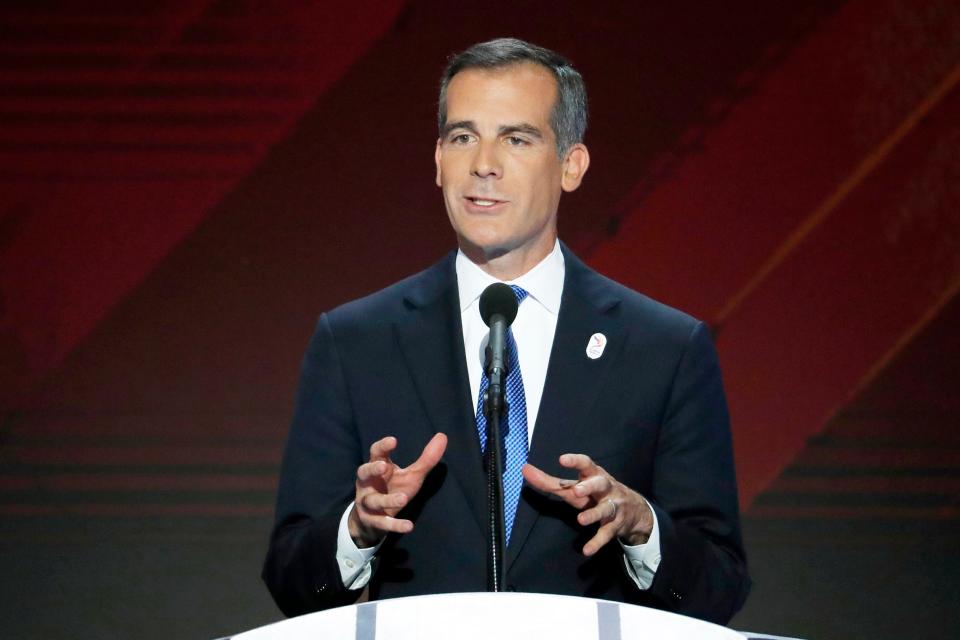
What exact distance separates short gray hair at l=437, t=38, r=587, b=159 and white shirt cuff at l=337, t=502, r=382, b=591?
74 centimetres

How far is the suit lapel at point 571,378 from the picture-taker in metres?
1.95

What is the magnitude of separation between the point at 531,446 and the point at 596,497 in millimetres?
345

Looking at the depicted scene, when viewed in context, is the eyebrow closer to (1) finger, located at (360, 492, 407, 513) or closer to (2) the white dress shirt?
(2) the white dress shirt

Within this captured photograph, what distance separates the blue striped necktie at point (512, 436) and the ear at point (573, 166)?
0.36 m

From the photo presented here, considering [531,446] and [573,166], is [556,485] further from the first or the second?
[573,166]

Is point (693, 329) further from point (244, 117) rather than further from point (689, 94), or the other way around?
point (244, 117)

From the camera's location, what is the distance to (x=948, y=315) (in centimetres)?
349

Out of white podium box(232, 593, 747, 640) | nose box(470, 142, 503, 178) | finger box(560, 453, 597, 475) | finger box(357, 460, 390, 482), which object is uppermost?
nose box(470, 142, 503, 178)

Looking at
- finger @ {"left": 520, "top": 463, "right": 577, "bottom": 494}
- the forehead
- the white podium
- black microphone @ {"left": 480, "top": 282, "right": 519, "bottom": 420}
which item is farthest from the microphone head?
the white podium

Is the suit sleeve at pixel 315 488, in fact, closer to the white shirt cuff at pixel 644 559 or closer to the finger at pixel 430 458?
the finger at pixel 430 458

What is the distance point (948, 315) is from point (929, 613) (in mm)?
854

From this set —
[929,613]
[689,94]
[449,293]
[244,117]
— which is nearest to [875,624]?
[929,613]

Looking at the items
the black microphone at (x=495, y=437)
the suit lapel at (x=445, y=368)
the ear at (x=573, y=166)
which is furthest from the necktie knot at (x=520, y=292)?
the black microphone at (x=495, y=437)

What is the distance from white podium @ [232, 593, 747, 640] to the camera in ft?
3.92
